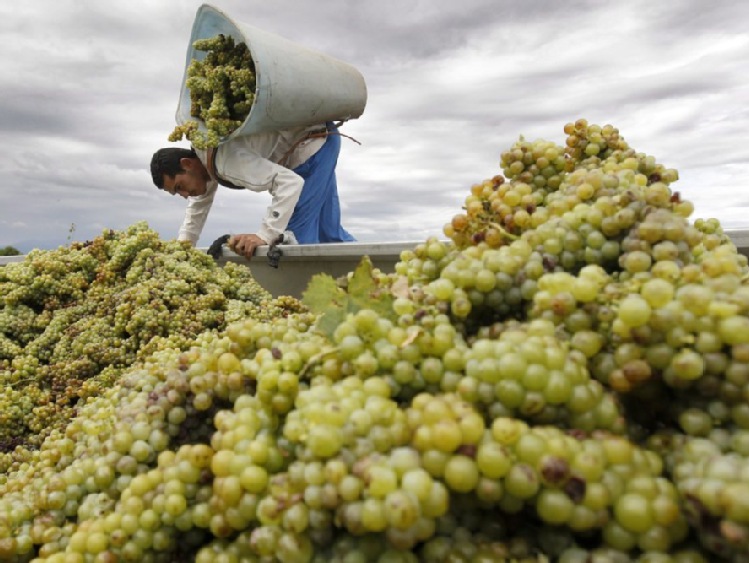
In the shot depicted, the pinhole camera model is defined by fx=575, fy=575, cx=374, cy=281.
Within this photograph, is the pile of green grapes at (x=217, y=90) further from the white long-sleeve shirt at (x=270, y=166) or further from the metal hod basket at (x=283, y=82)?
the white long-sleeve shirt at (x=270, y=166)

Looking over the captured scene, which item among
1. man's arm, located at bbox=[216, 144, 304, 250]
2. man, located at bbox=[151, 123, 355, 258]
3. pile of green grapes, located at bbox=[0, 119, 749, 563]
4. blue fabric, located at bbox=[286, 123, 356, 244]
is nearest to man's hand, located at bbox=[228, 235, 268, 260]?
man, located at bbox=[151, 123, 355, 258]

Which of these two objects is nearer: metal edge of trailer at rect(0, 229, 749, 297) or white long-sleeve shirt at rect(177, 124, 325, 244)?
metal edge of trailer at rect(0, 229, 749, 297)

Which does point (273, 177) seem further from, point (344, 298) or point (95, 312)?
point (344, 298)

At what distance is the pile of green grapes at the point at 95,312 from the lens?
1955mm

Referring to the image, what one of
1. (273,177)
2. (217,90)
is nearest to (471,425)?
(273,177)

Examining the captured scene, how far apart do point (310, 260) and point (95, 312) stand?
1.19m

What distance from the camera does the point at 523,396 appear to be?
29.2 inches

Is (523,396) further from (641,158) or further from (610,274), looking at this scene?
(641,158)

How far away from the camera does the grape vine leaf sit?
3.23 feet

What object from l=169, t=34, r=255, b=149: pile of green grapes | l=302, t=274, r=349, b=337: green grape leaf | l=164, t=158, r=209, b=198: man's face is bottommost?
l=302, t=274, r=349, b=337: green grape leaf

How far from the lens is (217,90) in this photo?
4.45m

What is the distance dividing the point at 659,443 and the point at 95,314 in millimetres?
2209

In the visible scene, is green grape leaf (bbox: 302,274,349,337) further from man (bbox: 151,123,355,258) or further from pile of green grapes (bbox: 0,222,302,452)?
man (bbox: 151,123,355,258)

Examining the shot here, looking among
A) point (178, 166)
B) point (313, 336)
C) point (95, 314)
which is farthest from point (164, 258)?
point (178, 166)
